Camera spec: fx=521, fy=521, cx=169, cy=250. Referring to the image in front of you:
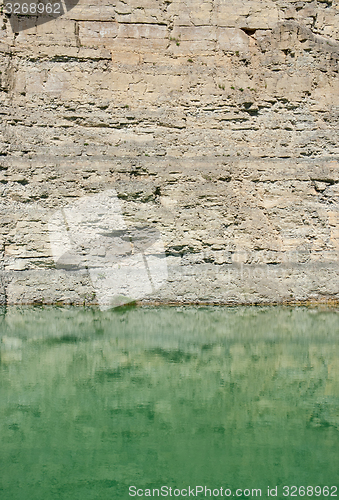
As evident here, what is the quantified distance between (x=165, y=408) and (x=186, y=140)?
524 centimetres

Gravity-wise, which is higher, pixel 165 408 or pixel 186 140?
pixel 186 140

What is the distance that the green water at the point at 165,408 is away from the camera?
2.59 m

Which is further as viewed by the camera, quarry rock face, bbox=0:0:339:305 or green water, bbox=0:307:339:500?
quarry rock face, bbox=0:0:339:305

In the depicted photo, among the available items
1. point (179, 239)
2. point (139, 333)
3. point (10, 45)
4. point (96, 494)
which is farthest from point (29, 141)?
point (96, 494)

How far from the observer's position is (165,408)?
3.51 metres

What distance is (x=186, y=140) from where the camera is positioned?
7.97 meters

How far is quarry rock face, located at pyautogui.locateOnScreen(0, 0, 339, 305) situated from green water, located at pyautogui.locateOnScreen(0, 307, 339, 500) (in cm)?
168

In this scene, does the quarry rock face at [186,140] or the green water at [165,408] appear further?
the quarry rock face at [186,140]

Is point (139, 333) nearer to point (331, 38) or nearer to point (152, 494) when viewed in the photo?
point (152, 494)

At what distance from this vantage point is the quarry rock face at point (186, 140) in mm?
7762

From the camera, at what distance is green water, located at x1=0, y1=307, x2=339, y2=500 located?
102 inches

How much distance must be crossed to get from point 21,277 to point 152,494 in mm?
5754

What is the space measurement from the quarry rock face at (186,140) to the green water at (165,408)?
5.51 feet

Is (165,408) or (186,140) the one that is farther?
(186,140)
